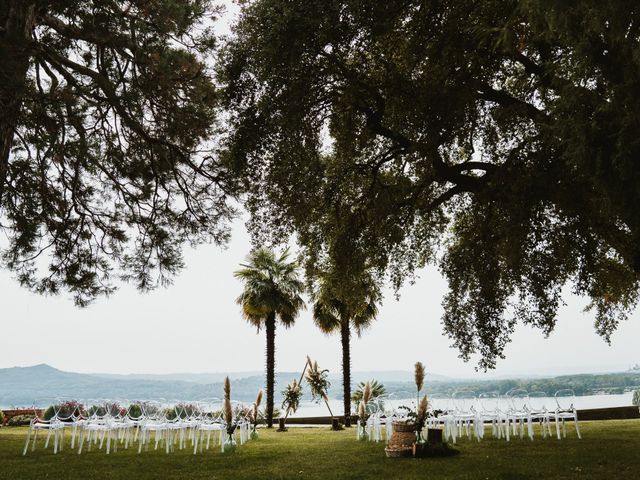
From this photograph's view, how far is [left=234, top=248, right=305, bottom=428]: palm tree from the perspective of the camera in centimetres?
2298

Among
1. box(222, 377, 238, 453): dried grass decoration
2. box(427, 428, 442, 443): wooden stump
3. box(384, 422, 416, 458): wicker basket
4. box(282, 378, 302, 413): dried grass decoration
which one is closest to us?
box(384, 422, 416, 458): wicker basket

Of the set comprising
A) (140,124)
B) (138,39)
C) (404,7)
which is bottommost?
(140,124)

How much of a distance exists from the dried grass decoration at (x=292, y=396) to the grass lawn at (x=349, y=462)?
873 centimetres

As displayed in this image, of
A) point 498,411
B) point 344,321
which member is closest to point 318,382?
point 344,321

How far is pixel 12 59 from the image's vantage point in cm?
722

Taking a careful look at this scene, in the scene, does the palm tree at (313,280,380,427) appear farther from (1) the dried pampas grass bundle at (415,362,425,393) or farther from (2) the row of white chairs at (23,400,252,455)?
(1) the dried pampas grass bundle at (415,362,425,393)

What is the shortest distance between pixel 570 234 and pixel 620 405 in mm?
12365

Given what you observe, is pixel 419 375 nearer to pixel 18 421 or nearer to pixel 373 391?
pixel 373 391

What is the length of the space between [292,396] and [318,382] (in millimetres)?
1234

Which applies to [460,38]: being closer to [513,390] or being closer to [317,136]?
[317,136]

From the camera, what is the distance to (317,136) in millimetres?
10195

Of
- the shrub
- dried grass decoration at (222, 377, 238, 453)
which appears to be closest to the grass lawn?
dried grass decoration at (222, 377, 238, 453)

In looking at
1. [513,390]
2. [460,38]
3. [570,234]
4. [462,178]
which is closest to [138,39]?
[460,38]

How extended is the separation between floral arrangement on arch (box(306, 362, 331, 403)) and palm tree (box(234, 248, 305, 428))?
5.31 ft
